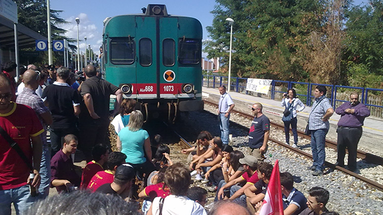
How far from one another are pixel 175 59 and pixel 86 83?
13.8 feet

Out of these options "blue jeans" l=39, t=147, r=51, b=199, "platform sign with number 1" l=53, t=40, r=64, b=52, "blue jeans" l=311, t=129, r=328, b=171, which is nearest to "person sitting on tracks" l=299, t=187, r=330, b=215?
"blue jeans" l=39, t=147, r=51, b=199

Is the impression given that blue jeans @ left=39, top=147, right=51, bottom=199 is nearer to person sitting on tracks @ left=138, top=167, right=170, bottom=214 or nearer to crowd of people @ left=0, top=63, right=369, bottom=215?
crowd of people @ left=0, top=63, right=369, bottom=215

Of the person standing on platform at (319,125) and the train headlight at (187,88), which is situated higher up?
the train headlight at (187,88)

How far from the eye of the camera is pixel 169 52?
30.0 feet

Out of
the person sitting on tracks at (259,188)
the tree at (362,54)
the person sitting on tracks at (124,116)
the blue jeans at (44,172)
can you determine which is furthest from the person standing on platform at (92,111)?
the tree at (362,54)

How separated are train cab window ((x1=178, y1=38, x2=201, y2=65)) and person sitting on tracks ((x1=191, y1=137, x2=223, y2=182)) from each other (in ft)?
11.2

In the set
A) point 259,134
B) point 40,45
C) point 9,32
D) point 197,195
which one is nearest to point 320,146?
point 259,134

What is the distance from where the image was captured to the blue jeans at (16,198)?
9.33 ft

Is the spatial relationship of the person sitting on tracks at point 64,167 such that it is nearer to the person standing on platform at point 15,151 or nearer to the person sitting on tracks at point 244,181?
the person standing on platform at point 15,151

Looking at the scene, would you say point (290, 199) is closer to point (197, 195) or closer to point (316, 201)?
point (316, 201)

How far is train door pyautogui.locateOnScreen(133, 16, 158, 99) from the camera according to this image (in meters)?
8.85

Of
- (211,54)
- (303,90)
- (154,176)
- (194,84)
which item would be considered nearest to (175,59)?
(194,84)

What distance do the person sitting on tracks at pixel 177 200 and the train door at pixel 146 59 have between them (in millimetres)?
6111

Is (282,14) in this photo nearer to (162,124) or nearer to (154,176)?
(162,124)
